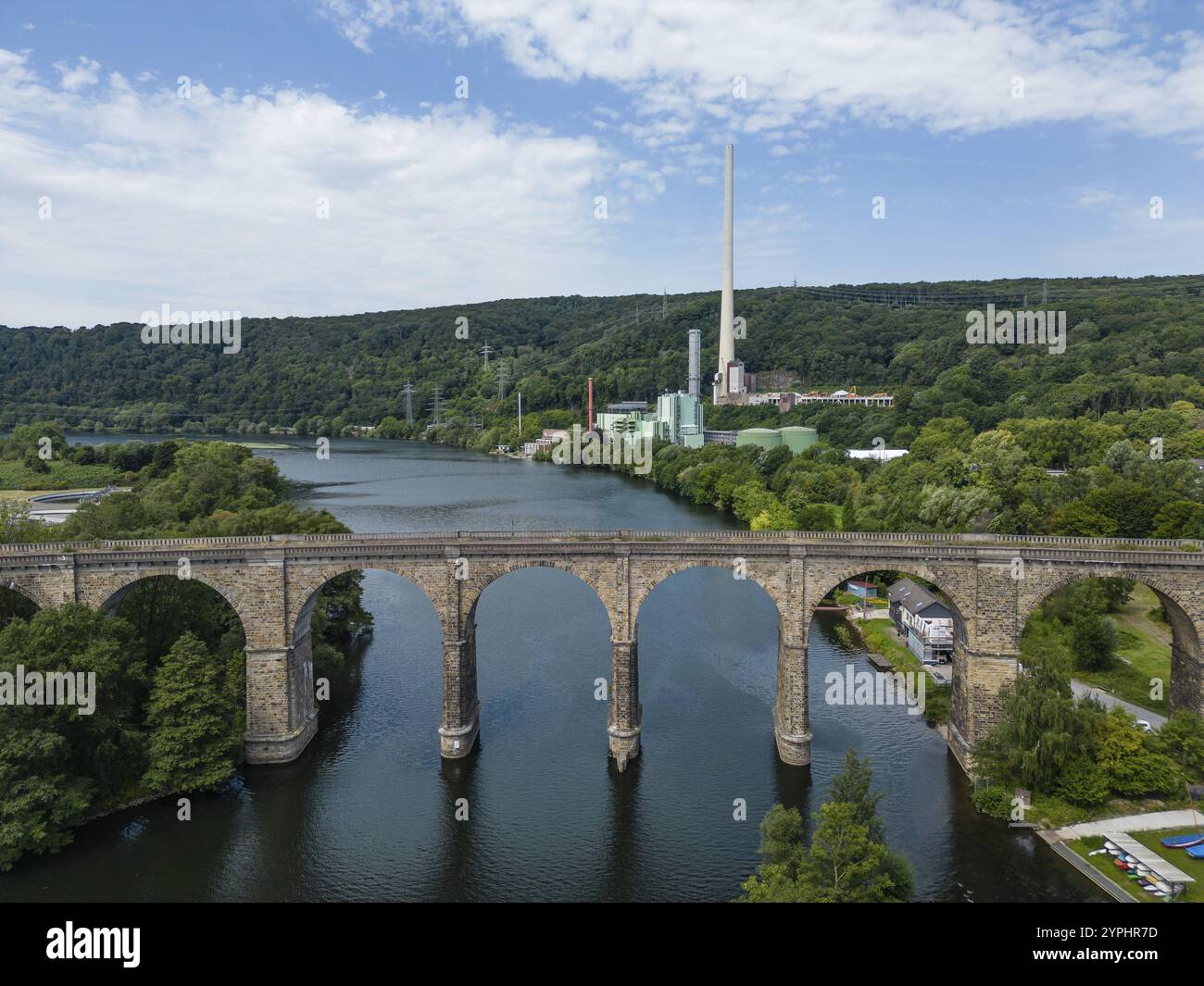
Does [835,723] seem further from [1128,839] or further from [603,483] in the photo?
[603,483]

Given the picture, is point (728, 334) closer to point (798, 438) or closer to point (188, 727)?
point (798, 438)

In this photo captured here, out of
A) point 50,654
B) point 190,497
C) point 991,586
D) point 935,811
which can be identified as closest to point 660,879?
point 935,811

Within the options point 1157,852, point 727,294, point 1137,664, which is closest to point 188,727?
point 1157,852

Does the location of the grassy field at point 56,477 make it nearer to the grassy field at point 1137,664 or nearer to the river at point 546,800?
the river at point 546,800

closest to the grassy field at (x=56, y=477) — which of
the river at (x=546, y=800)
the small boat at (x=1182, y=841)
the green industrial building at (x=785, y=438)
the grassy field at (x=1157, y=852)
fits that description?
the river at (x=546, y=800)

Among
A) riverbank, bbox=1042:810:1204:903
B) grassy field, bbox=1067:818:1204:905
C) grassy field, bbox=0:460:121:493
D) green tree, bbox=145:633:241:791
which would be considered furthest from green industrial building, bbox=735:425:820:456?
green tree, bbox=145:633:241:791

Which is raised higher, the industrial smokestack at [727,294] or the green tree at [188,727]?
the industrial smokestack at [727,294]
